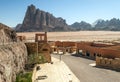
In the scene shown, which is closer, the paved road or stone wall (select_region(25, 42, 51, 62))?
the paved road

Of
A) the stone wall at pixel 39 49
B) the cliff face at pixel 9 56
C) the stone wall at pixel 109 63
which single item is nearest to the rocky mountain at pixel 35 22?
the stone wall at pixel 39 49

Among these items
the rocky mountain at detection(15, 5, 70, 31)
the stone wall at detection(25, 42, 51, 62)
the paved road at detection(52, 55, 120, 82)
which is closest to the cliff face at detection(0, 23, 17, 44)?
the stone wall at detection(25, 42, 51, 62)

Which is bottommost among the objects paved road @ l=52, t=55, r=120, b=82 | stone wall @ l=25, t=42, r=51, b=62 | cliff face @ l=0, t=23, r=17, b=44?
paved road @ l=52, t=55, r=120, b=82

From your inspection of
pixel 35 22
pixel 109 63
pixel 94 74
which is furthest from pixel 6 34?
pixel 35 22

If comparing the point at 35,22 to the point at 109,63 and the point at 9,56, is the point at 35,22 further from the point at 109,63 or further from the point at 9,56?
the point at 9,56

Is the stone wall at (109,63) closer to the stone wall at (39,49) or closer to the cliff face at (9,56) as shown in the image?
the stone wall at (39,49)

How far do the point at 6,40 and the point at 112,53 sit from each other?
17.7m

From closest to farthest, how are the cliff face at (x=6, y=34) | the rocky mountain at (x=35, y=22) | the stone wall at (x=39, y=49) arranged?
the cliff face at (x=6, y=34) → the stone wall at (x=39, y=49) → the rocky mountain at (x=35, y=22)

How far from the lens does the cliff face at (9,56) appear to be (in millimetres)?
17683

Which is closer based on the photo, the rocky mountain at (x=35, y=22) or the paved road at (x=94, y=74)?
the paved road at (x=94, y=74)

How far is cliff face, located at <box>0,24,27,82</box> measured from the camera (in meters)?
17.7

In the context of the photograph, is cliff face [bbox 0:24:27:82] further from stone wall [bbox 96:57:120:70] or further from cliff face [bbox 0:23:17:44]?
stone wall [bbox 96:57:120:70]

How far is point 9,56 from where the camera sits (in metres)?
20.9

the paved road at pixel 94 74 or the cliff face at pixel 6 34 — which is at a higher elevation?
the cliff face at pixel 6 34
